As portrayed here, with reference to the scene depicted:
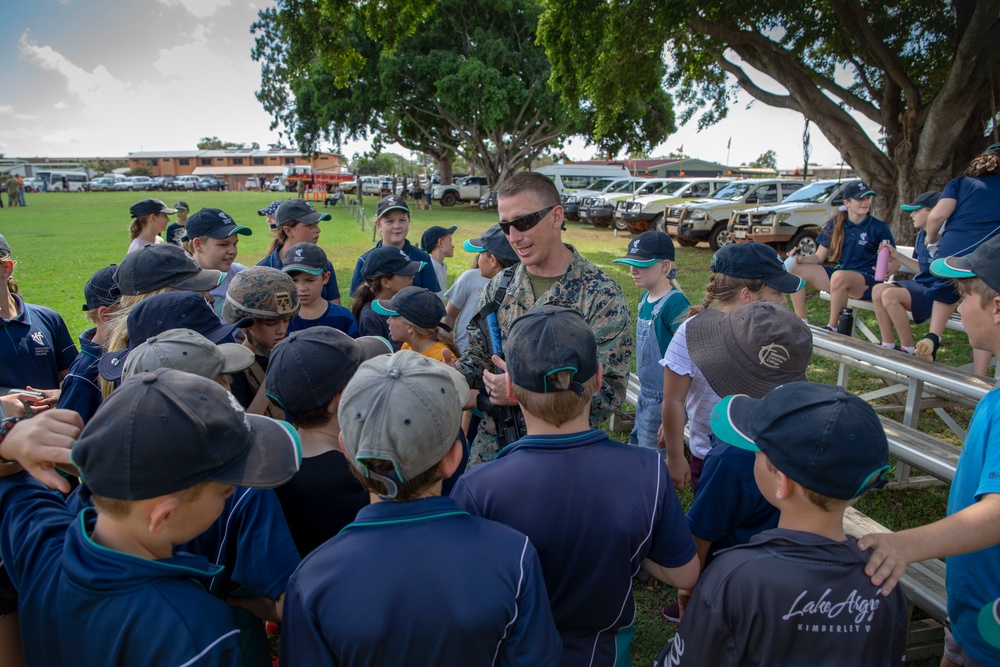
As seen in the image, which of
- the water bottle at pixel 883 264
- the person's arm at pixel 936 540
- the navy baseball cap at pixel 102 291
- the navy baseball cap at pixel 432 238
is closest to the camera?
the person's arm at pixel 936 540

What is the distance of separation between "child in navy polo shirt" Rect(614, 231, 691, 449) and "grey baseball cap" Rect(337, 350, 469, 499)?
2601 millimetres

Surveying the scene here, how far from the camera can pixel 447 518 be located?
1.52m

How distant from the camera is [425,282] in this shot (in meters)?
5.17

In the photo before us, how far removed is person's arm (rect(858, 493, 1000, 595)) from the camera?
1.61m

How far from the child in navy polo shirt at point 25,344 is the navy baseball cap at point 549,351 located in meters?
2.86

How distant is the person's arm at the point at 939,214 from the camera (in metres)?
5.72

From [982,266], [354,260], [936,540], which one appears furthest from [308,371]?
[354,260]

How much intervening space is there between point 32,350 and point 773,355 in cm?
394

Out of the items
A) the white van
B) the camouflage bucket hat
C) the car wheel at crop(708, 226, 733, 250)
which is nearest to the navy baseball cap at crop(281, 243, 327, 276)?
the camouflage bucket hat

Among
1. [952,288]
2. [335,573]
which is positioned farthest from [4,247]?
[952,288]

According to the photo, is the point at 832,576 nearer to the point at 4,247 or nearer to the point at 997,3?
the point at 4,247

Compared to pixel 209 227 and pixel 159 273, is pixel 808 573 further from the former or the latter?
pixel 209 227

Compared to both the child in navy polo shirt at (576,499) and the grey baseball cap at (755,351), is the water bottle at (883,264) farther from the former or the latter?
the child in navy polo shirt at (576,499)

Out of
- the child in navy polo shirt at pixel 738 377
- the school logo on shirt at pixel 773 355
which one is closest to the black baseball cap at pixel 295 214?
the child in navy polo shirt at pixel 738 377
